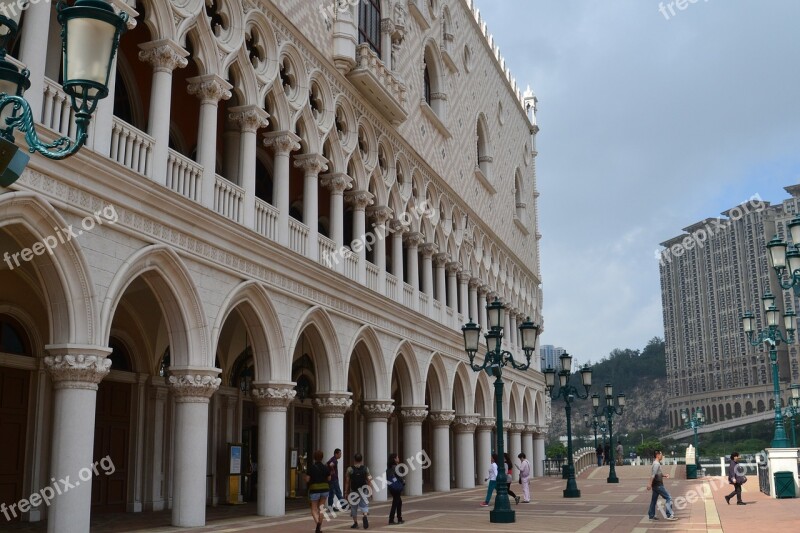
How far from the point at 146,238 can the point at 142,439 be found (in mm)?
6525

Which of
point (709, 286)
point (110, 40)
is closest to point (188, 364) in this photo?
point (110, 40)

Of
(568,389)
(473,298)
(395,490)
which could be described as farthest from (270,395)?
(473,298)

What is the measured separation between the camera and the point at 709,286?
4092 inches

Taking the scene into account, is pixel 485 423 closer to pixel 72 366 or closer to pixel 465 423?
pixel 465 423

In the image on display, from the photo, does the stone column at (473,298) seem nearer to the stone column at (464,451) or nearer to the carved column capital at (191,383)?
the stone column at (464,451)

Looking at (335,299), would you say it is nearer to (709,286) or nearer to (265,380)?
→ (265,380)

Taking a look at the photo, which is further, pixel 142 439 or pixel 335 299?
pixel 335 299

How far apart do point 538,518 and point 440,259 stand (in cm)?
1270

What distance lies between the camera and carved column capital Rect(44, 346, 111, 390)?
10.7 m

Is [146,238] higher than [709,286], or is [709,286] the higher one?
[709,286]

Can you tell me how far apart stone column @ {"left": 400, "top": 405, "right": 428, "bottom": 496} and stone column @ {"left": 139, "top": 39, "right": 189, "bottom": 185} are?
1263 cm

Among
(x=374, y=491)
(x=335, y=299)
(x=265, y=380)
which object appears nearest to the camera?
(x=265, y=380)

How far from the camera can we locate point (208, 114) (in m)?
14.5

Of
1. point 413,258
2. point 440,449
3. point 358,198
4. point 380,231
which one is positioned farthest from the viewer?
point 440,449
